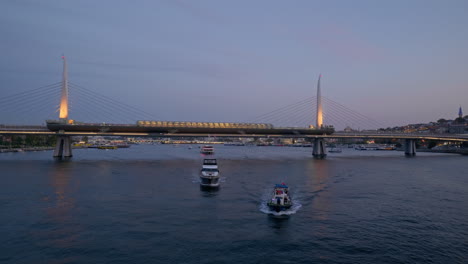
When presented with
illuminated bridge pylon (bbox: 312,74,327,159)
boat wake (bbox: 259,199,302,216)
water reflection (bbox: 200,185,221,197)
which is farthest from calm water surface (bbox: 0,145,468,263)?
illuminated bridge pylon (bbox: 312,74,327,159)

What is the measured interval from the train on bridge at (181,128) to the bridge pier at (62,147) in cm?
734

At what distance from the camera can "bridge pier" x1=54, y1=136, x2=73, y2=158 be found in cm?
8950

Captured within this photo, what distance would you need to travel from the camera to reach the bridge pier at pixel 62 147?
294ft

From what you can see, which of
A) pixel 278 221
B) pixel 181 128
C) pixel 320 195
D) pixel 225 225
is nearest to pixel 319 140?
pixel 181 128

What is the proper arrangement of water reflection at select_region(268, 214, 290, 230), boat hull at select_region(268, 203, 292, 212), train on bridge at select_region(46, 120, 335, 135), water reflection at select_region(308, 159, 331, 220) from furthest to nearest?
train on bridge at select_region(46, 120, 335, 135) → water reflection at select_region(308, 159, 331, 220) → boat hull at select_region(268, 203, 292, 212) → water reflection at select_region(268, 214, 290, 230)

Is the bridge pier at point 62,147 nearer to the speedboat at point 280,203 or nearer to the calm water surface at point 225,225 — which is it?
the calm water surface at point 225,225

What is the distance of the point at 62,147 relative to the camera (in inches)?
3580

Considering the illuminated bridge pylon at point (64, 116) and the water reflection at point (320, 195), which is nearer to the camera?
the water reflection at point (320, 195)

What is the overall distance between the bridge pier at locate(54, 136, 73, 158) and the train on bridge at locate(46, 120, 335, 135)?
7335 millimetres

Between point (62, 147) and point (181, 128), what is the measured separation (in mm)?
33516

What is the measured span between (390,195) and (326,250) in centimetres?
2242

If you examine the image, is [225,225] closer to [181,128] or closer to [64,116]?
[181,128]

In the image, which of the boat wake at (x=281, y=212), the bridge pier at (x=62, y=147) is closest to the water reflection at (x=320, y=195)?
the boat wake at (x=281, y=212)

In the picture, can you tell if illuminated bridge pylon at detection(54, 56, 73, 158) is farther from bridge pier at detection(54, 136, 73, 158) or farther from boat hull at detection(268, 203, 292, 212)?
boat hull at detection(268, 203, 292, 212)
